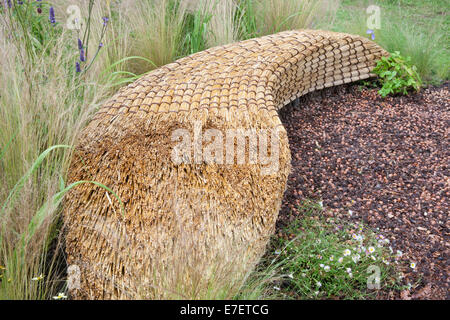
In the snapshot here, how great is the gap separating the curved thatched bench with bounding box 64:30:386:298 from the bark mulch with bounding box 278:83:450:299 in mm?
489

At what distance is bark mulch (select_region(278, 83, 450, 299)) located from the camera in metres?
2.22

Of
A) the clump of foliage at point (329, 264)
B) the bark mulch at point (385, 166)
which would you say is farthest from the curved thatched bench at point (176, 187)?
the bark mulch at point (385, 166)

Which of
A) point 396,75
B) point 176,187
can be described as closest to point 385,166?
point 396,75

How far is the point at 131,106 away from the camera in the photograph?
2428 millimetres

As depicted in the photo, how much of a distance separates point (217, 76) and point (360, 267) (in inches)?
53.7

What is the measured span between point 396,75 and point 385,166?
116 cm

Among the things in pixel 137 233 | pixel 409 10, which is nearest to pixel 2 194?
pixel 137 233

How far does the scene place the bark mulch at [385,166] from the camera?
222 centimetres

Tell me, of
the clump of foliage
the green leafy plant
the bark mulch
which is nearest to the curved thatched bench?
the clump of foliage

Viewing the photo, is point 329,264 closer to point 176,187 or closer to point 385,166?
point 176,187

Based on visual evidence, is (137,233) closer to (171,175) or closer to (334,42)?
(171,175)

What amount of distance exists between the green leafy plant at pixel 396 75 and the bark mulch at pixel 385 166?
77mm

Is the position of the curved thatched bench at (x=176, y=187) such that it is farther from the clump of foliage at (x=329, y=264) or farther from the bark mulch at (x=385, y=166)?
the bark mulch at (x=385, y=166)

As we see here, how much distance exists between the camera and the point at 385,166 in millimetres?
2797
